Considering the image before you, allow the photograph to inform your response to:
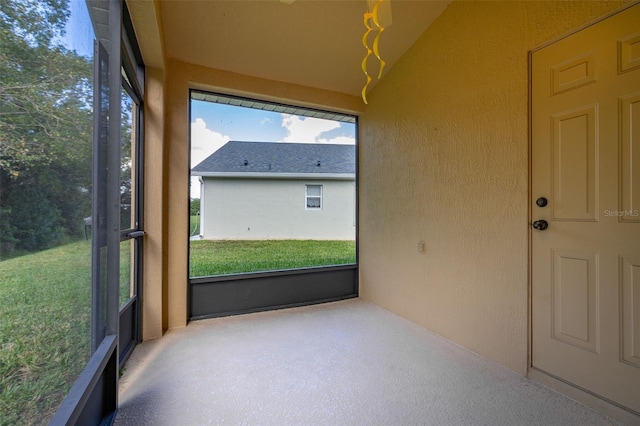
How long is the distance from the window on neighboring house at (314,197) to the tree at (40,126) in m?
2.56

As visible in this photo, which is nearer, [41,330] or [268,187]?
[41,330]

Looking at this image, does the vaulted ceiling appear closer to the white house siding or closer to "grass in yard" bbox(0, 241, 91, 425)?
the white house siding

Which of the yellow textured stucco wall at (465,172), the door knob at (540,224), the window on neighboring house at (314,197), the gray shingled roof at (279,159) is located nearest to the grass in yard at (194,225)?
the gray shingled roof at (279,159)

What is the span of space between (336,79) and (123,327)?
308 cm

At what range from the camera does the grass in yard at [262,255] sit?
9.50 ft

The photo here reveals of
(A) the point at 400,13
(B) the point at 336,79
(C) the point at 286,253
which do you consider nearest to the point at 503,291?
(C) the point at 286,253

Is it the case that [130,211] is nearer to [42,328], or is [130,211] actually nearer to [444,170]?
[42,328]

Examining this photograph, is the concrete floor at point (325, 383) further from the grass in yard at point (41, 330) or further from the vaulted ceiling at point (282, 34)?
the vaulted ceiling at point (282, 34)

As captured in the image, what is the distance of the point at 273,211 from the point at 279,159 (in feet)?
2.14

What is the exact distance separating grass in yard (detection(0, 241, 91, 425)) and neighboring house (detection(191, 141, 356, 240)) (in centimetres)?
187

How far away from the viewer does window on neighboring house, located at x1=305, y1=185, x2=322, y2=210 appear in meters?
3.62

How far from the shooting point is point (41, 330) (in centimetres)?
91

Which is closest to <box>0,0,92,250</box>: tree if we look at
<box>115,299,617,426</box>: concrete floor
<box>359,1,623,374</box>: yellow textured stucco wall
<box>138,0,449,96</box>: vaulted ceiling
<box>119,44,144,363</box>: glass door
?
<box>119,44,144,363</box>: glass door

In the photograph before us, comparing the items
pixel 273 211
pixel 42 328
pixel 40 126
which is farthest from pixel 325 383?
pixel 273 211
